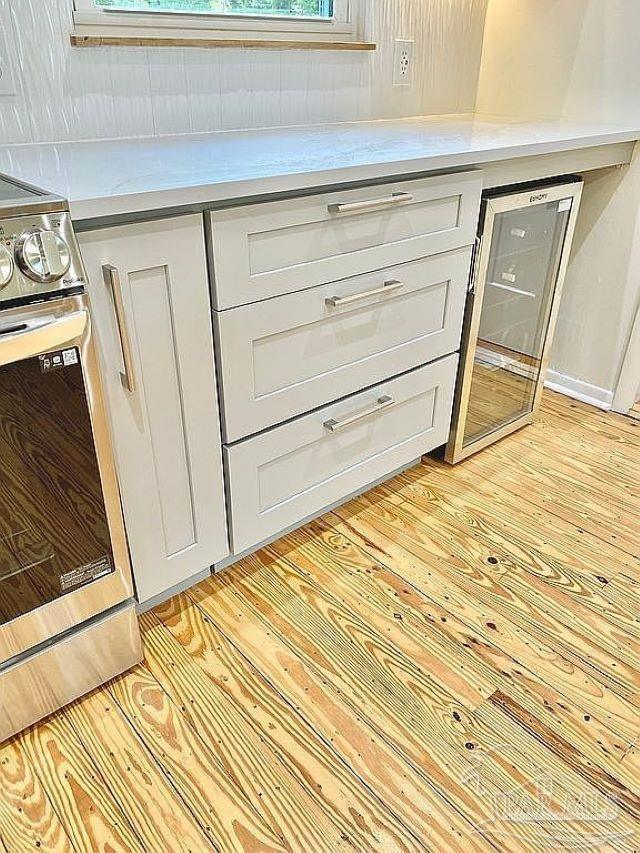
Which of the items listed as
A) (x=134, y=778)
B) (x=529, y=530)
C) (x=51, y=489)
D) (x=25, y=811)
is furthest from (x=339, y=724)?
(x=529, y=530)

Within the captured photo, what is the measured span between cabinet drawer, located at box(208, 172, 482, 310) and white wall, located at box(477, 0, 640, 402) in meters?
0.81

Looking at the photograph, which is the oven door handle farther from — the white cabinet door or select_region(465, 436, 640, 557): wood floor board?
select_region(465, 436, 640, 557): wood floor board

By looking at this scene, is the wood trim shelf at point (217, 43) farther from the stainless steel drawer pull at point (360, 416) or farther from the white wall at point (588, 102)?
the stainless steel drawer pull at point (360, 416)

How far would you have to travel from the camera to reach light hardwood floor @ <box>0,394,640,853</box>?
43.9 inches

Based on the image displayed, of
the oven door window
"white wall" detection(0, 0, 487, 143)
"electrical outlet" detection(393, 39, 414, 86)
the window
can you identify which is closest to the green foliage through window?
the window

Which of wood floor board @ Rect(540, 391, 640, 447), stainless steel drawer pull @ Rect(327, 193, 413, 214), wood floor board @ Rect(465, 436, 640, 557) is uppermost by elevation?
stainless steel drawer pull @ Rect(327, 193, 413, 214)

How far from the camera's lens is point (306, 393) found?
1503mm

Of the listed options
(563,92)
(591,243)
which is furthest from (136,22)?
(591,243)

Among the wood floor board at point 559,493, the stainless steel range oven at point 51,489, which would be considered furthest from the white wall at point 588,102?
the stainless steel range oven at point 51,489

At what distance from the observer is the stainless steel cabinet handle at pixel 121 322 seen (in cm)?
108

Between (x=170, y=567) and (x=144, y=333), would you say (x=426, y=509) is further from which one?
(x=144, y=333)

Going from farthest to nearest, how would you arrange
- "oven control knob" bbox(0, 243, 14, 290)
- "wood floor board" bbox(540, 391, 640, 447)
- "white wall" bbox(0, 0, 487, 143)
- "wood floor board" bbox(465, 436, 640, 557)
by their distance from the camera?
"wood floor board" bbox(540, 391, 640, 447) < "wood floor board" bbox(465, 436, 640, 557) < "white wall" bbox(0, 0, 487, 143) < "oven control knob" bbox(0, 243, 14, 290)

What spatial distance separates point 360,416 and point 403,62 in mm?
1274

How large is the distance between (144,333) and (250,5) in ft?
3.89
